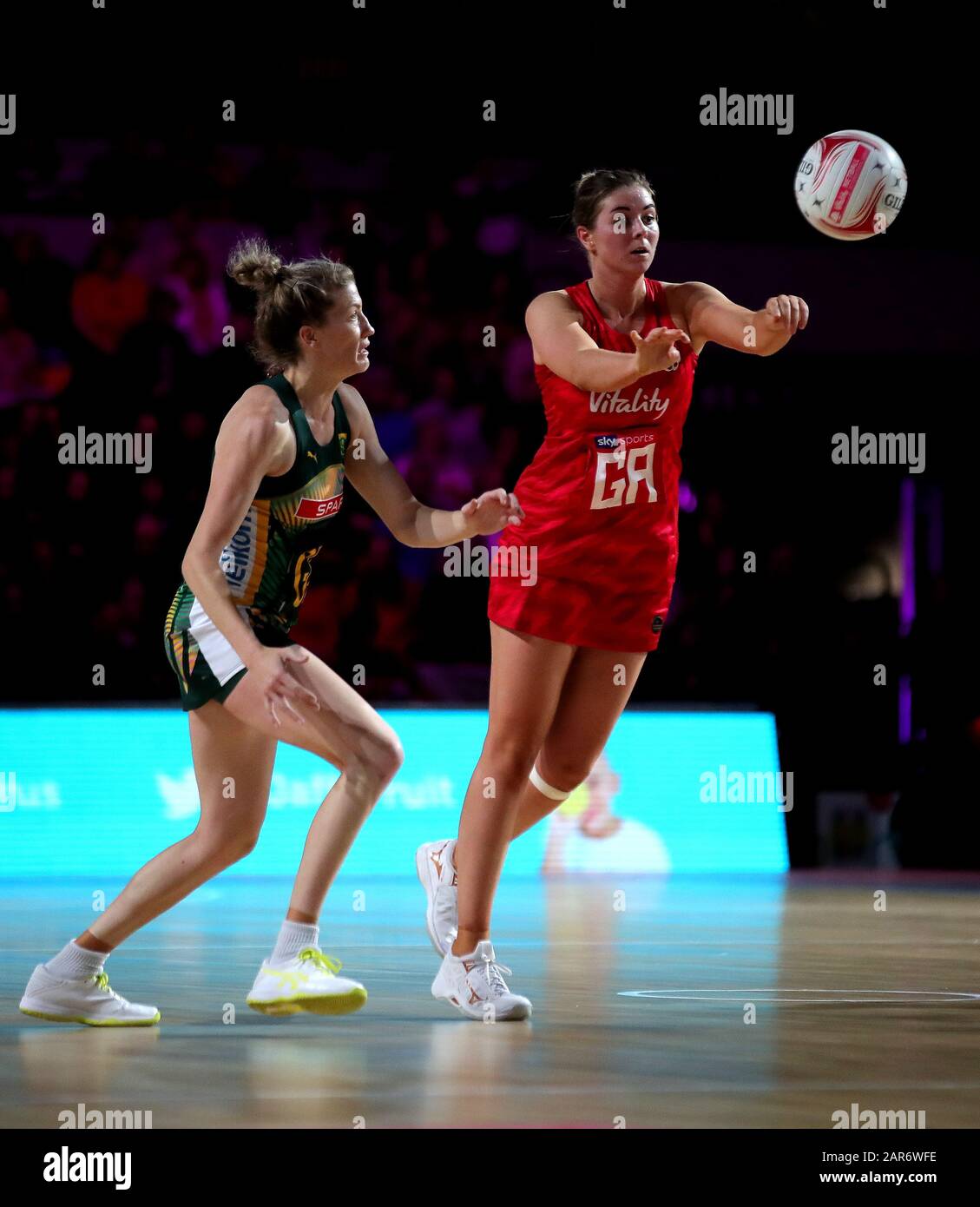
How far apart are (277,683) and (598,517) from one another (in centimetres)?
105

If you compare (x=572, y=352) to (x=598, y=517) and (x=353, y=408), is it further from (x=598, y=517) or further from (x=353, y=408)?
(x=353, y=408)

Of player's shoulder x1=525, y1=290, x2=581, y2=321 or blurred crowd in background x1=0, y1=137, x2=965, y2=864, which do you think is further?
blurred crowd in background x1=0, y1=137, x2=965, y2=864

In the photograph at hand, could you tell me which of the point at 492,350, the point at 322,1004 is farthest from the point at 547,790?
the point at 492,350

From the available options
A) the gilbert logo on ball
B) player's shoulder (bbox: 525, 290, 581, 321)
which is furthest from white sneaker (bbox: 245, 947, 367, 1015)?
the gilbert logo on ball

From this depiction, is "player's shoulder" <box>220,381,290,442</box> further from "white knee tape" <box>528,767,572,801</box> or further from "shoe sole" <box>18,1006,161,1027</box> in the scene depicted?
"shoe sole" <box>18,1006,161,1027</box>

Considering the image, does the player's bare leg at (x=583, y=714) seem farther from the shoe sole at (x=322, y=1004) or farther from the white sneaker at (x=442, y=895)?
the shoe sole at (x=322, y=1004)

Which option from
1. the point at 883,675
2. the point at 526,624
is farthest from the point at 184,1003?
the point at 883,675

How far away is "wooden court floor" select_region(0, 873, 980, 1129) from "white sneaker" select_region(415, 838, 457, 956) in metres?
0.15

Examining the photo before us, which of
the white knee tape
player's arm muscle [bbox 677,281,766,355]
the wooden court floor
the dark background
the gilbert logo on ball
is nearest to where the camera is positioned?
the wooden court floor

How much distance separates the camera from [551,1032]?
3812mm

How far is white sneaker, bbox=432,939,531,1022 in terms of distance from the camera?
4.02 meters

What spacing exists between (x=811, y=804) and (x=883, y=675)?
3.32 feet

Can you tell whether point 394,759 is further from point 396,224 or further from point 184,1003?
point 396,224

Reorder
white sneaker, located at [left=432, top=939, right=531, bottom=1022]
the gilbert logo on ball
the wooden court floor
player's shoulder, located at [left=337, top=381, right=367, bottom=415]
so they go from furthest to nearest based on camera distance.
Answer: the gilbert logo on ball < player's shoulder, located at [left=337, top=381, right=367, bottom=415] < white sneaker, located at [left=432, top=939, right=531, bottom=1022] < the wooden court floor
